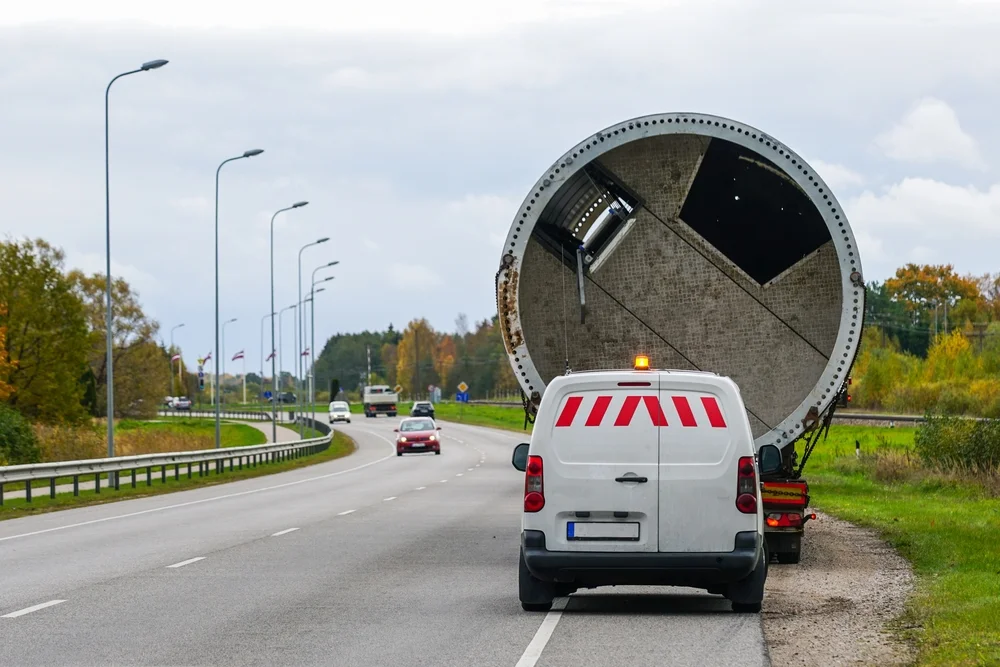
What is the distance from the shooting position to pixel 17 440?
150ft

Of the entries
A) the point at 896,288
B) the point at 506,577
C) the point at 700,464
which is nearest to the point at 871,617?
the point at 700,464

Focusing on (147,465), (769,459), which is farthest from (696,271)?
(147,465)

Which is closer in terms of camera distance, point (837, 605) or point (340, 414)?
point (837, 605)

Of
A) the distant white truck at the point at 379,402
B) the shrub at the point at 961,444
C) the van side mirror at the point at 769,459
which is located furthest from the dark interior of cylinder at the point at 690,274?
the distant white truck at the point at 379,402

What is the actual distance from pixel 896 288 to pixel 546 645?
14034 centimetres

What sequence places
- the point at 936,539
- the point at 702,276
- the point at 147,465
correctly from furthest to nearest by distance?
the point at 147,465
the point at 936,539
the point at 702,276

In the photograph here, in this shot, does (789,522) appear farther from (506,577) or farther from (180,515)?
(180,515)

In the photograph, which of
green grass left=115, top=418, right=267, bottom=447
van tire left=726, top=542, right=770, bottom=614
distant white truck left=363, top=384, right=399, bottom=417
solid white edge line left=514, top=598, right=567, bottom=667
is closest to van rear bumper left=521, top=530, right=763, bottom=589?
van tire left=726, top=542, right=770, bottom=614

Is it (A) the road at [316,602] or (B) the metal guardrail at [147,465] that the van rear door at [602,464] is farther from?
(B) the metal guardrail at [147,465]

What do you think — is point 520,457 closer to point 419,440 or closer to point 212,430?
point 419,440

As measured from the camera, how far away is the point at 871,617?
12.0 m

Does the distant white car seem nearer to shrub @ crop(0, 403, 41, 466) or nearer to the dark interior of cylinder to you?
shrub @ crop(0, 403, 41, 466)

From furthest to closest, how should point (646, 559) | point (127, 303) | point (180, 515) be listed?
1. point (127, 303)
2. point (180, 515)
3. point (646, 559)

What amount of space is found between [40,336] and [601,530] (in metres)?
62.5
